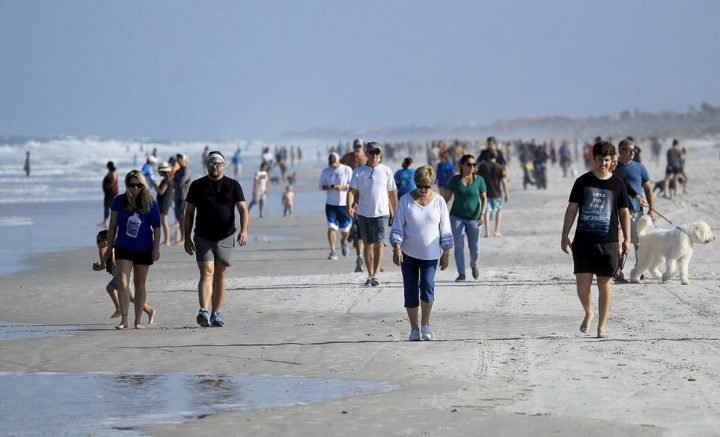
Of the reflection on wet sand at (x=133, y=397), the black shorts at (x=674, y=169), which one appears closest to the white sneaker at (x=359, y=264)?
the reflection on wet sand at (x=133, y=397)

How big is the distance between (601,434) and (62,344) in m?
5.47

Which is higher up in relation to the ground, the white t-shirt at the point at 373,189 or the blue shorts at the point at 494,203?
the white t-shirt at the point at 373,189

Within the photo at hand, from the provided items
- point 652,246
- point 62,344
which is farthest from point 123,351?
point 652,246

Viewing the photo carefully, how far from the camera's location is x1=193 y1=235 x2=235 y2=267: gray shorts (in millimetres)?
11438

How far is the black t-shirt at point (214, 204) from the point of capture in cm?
1141

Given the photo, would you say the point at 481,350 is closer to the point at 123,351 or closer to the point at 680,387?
the point at 680,387

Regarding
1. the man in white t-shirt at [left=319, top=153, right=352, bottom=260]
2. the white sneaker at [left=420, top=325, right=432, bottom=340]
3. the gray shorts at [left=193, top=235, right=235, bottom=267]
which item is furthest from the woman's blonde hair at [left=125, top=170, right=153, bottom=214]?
the man in white t-shirt at [left=319, top=153, right=352, bottom=260]

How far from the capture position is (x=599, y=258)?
10.2 meters

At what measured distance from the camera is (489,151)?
19953 mm

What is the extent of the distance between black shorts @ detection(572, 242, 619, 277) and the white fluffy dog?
150 inches

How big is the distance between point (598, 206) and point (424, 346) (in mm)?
1847

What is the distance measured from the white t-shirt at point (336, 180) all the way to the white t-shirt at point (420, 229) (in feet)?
20.8

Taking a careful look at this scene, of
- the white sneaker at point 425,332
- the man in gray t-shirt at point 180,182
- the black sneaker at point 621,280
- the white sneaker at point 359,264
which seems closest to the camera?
the white sneaker at point 425,332

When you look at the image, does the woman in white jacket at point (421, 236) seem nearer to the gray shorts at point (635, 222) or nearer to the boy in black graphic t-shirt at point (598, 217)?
the boy in black graphic t-shirt at point (598, 217)
